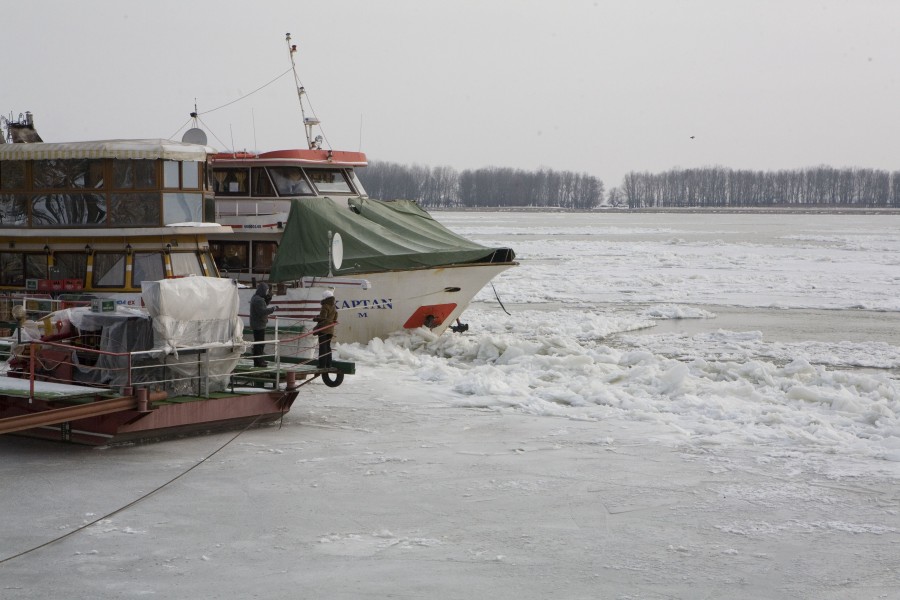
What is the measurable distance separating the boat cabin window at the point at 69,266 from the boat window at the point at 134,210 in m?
0.84

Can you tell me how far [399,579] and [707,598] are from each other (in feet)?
7.72

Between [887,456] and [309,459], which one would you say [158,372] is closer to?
[309,459]

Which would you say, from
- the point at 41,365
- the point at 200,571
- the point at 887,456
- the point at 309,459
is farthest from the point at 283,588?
the point at 887,456

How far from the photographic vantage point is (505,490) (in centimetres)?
1084

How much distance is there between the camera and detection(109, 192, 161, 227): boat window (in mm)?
16047

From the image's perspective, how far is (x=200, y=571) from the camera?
27.8ft

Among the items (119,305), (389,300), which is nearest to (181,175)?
(119,305)

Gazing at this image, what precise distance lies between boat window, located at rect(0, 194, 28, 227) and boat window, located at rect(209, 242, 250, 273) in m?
6.55

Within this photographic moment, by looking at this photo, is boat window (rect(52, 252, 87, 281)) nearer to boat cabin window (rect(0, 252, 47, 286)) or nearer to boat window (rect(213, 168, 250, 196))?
boat cabin window (rect(0, 252, 47, 286))

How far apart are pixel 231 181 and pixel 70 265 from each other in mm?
6481

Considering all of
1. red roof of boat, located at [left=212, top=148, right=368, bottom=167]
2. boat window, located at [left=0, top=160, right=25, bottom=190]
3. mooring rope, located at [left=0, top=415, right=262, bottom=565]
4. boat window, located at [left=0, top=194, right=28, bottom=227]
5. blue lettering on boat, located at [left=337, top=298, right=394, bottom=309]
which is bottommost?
mooring rope, located at [left=0, top=415, right=262, bottom=565]

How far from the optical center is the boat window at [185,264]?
16.6 meters

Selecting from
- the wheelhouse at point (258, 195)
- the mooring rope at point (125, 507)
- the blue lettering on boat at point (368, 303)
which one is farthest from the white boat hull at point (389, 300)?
the mooring rope at point (125, 507)

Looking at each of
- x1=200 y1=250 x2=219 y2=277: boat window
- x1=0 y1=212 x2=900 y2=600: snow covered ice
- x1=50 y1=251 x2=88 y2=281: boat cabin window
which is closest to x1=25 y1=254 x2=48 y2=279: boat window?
x1=50 y1=251 x2=88 y2=281: boat cabin window
